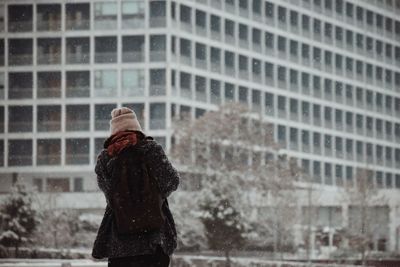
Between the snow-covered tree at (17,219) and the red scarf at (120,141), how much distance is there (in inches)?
1539

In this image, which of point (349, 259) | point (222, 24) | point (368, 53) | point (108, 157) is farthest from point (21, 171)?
point (108, 157)

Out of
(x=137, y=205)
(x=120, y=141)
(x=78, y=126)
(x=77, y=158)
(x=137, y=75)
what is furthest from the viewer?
(x=137, y=75)

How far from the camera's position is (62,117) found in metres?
71.2

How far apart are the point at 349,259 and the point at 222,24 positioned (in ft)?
104

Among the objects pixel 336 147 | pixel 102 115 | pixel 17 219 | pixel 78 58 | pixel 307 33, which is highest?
pixel 307 33

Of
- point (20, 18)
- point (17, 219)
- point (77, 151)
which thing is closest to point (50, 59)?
point (20, 18)

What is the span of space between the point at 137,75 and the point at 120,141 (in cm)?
6639

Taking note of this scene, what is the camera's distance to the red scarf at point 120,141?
443cm

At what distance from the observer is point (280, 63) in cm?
7906

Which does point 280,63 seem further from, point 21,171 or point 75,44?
point 21,171

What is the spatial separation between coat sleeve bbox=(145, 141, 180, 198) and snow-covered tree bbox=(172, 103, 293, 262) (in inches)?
1414

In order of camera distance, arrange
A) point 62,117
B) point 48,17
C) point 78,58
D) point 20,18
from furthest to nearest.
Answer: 1. point 48,17
2. point 20,18
3. point 78,58
4. point 62,117

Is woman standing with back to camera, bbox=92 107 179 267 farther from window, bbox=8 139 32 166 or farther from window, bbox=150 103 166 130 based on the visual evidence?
window, bbox=8 139 32 166

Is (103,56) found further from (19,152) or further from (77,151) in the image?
(19,152)
